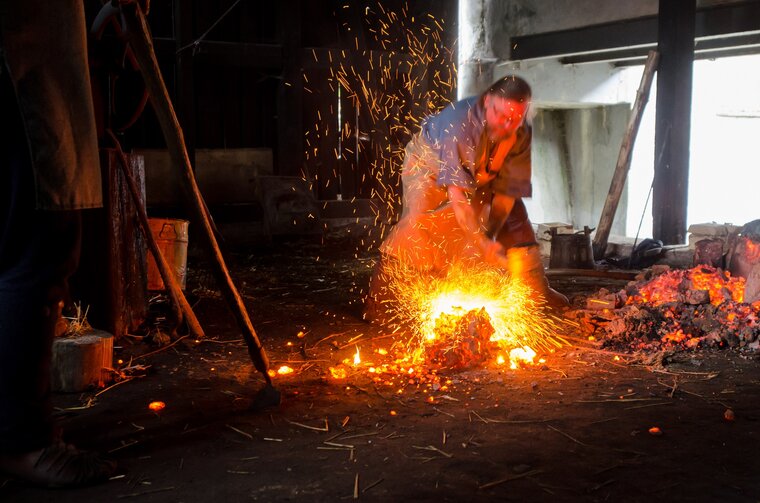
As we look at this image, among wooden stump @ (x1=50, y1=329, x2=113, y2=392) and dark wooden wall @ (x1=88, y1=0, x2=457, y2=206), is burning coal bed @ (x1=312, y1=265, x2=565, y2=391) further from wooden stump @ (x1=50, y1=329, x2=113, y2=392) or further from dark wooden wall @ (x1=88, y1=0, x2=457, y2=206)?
dark wooden wall @ (x1=88, y1=0, x2=457, y2=206)

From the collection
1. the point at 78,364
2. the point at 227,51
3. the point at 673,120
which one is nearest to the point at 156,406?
the point at 78,364

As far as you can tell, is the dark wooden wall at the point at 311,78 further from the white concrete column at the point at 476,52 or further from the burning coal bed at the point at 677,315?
the burning coal bed at the point at 677,315

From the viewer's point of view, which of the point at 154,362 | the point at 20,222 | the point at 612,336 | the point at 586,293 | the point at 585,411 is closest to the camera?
the point at 20,222

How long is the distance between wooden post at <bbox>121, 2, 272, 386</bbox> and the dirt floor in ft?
1.74

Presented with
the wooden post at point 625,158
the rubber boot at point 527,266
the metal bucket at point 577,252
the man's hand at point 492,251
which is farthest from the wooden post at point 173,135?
the wooden post at point 625,158

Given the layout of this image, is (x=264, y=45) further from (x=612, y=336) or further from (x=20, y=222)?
(x=20, y=222)

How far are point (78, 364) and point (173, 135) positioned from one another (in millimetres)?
1575

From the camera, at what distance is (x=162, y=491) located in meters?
2.99

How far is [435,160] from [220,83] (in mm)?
6575

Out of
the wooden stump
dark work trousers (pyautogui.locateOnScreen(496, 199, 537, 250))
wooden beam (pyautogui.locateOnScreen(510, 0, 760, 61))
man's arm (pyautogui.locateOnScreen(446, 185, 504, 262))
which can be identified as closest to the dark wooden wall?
wooden beam (pyautogui.locateOnScreen(510, 0, 760, 61))

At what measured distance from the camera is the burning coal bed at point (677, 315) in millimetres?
5238

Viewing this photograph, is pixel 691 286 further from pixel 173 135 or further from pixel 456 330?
pixel 173 135

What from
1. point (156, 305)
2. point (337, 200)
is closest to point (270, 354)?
point (156, 305)

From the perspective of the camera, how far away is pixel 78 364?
4324 millimetres
